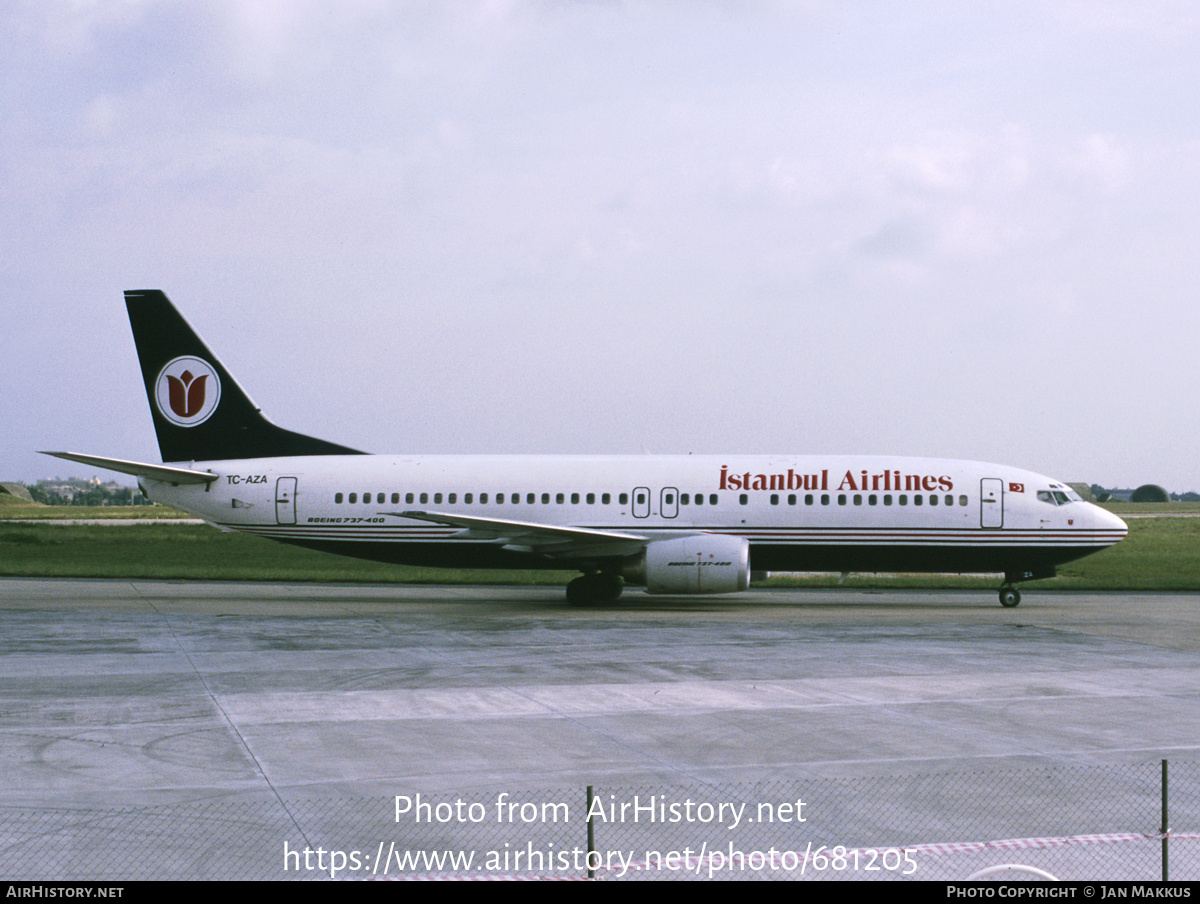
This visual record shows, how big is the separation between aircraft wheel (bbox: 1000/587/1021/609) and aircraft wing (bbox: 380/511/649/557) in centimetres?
879

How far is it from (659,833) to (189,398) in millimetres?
24678

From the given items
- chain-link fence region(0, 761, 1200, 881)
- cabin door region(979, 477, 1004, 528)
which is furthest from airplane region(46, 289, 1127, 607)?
chain-link fence region(0, 761, 1200, 881)

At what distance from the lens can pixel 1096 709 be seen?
14.3m

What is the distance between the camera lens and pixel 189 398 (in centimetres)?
3048

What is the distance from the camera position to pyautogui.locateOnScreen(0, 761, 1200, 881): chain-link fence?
321 inches

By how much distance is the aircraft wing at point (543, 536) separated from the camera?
2608 cm

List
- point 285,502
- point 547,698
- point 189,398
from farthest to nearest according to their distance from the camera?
point 189,398
point 285,502
point 547,698

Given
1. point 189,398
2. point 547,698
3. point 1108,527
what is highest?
point 189,398

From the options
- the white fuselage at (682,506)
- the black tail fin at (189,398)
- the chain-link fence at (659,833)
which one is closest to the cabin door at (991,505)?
the white fuselage at (682,506)

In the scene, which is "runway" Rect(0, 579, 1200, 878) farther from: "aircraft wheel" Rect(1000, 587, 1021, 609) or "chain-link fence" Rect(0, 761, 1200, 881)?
"aircraft wheel" Rect(1000, 587, 1021, 609)

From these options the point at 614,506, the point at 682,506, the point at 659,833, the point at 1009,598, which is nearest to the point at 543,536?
the point at 614,506

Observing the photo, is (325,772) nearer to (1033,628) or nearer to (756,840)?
(756,840)

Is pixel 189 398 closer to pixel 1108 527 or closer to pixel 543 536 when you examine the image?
pixel 543 536

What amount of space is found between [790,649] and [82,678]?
11.3 metres
